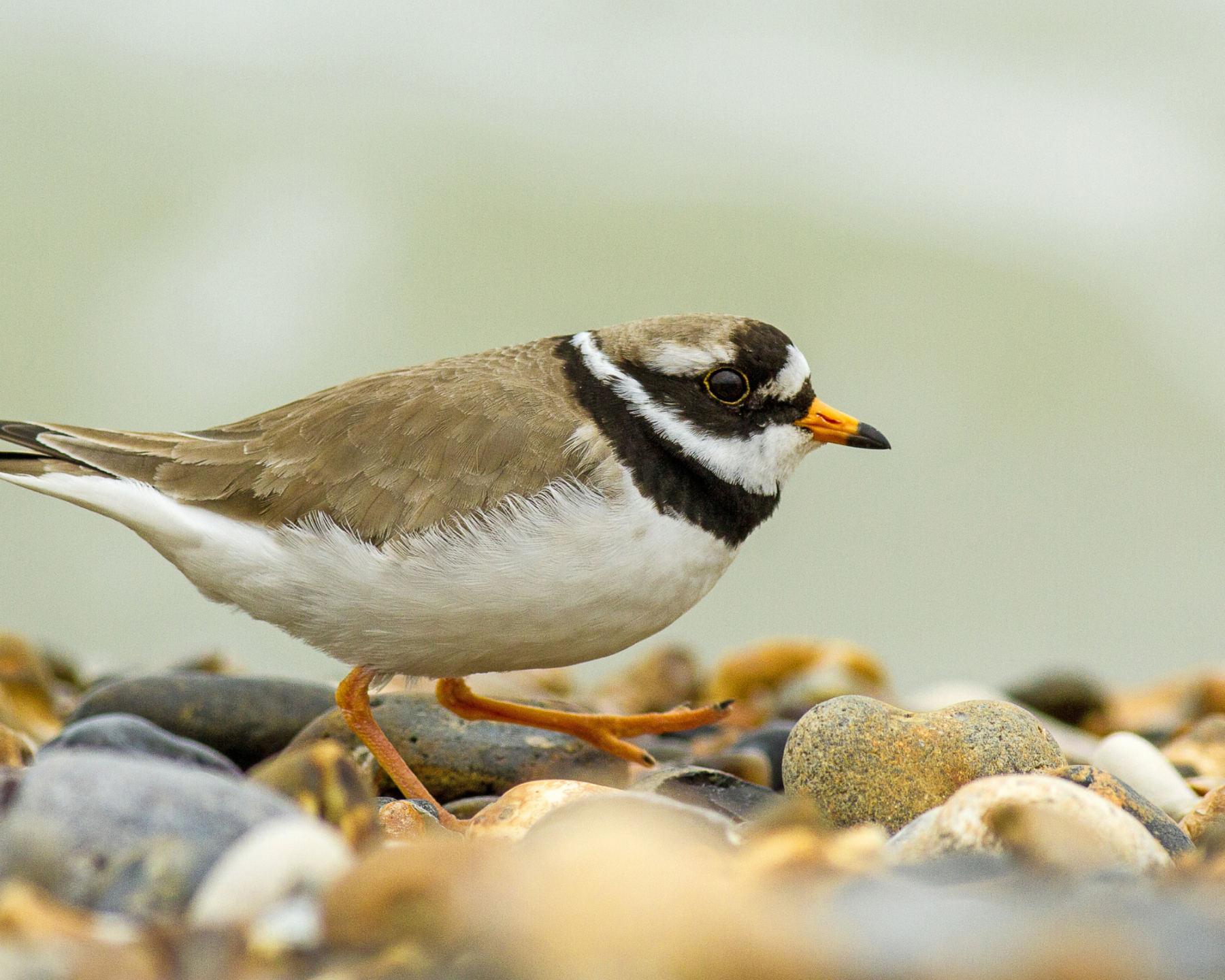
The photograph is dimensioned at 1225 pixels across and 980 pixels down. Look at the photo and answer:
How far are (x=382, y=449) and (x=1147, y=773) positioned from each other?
2.46 m

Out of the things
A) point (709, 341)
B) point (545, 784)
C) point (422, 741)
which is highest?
point (709, 341)

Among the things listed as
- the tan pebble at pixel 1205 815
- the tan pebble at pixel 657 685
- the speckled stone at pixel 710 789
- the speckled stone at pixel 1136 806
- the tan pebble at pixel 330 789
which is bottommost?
the tan pebble at pixel 657 685

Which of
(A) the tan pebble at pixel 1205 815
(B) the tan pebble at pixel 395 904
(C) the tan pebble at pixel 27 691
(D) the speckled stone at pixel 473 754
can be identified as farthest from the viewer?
(C) the tan pebble at pixel 27 691

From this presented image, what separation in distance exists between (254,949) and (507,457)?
190 cm

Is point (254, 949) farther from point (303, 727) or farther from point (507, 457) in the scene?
point (303, 727)

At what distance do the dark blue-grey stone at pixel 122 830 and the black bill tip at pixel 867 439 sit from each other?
224 centimetres

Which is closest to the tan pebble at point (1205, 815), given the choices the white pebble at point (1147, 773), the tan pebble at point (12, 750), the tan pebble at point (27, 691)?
the white pebble at point (1147, 773)

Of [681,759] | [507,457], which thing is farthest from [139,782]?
[681,759]

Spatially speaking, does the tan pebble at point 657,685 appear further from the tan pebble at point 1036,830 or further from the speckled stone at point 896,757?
the tan pebble at point 1036,830

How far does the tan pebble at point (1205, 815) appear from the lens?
304cm

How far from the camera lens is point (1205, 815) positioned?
10.1 ft

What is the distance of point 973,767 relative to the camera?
10.0 ft

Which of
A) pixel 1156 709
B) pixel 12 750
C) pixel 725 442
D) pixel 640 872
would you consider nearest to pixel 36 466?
pixel 12 750

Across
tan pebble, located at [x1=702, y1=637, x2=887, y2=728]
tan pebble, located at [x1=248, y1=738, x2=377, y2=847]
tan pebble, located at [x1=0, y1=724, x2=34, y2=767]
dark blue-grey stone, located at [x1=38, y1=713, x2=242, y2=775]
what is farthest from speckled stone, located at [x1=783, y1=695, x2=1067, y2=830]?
tan pebble, located at [x1=702, y1=637, x2=887, y2=728]
